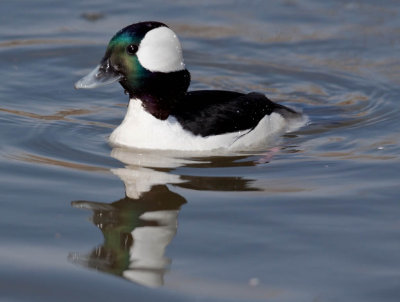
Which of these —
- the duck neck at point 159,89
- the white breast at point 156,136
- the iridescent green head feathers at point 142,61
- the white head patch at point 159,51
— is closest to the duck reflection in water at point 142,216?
the white breast at point 156,136

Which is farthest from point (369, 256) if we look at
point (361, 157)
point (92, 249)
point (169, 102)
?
point (169, 102)

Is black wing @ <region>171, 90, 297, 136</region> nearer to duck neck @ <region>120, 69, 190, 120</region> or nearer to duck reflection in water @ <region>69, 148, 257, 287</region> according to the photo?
duck neck @ <region>120, 69, 190, 120</region>

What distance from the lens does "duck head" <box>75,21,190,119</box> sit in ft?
24.9

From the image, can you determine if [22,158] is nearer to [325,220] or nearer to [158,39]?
[158,39]

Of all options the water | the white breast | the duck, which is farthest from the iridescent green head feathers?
the water

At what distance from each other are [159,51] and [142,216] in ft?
6.27

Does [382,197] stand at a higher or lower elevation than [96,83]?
lower

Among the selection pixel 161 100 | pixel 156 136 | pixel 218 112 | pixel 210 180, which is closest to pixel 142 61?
pixel 161 100

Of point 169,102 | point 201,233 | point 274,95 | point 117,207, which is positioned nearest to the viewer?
point 201,233

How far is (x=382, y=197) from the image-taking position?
260 inches

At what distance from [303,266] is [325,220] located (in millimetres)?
812

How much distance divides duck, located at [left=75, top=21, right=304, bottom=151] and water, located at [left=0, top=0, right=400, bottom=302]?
220mm

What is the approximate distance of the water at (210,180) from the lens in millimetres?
5250

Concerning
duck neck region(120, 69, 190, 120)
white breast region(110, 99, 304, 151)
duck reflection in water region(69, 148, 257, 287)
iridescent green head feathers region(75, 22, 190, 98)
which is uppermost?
iridescent green head feathers region(75, 22, 190, 98)
